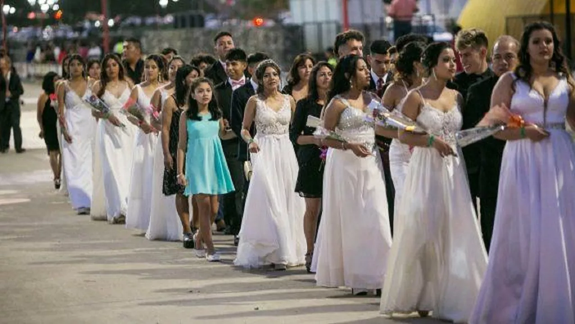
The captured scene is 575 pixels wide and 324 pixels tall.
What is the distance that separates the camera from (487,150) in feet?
42.6

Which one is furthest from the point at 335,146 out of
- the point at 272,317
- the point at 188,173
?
the point at 188,173

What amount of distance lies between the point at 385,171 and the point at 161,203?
5.03m

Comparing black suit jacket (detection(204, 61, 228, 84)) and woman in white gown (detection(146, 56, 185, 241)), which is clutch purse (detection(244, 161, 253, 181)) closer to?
woman in white gown (detection(146, 56, 185, 241))

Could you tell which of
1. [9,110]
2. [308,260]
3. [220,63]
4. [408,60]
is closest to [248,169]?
[308,260]

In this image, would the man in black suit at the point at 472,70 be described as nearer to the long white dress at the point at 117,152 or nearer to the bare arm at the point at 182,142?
the bare arm at the point at 182,142

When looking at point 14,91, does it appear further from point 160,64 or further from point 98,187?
point 160,64

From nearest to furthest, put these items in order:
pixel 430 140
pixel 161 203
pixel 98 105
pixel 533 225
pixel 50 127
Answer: pixel 533 225 < pixel 430 140 < pixel 161 203 < pixel 98 105 < pixel 50 127

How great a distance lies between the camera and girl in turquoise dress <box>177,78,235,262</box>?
1666 centimetres

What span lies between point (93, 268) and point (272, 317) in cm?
395

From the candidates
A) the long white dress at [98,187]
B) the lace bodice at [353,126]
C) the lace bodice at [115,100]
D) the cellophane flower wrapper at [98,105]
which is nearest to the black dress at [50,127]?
the long white dress at [98,187]

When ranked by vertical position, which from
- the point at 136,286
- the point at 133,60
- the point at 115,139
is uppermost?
the point at 133,60

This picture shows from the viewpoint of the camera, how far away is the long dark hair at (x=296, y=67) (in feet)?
53.4

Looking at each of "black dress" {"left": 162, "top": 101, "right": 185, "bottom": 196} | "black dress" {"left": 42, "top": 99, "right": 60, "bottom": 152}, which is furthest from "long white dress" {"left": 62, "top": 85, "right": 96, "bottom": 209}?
"black dress" {"left": 162, "top": 101, "right": 185, "bottom": 196}

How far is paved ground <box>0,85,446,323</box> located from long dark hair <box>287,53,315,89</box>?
6.00 ft
